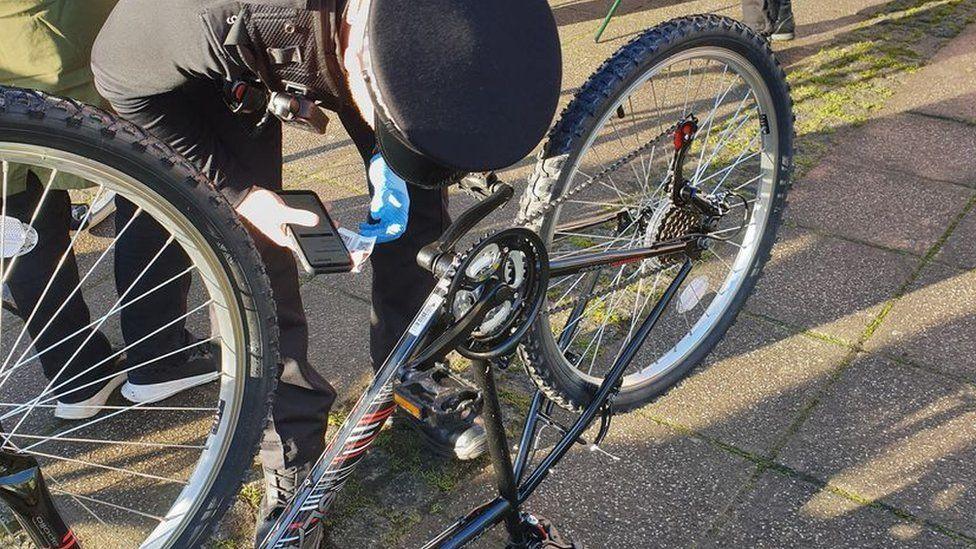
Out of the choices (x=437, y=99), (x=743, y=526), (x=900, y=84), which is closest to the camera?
(x=437, y=99)

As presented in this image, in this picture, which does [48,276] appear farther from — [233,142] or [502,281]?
[502,281]

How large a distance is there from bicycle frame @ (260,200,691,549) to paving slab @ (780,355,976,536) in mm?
653

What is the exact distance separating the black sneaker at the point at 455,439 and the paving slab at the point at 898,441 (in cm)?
82

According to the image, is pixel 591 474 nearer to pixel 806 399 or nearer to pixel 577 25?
pixel 806 399

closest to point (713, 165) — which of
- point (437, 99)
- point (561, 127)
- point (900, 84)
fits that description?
point (900, 84)

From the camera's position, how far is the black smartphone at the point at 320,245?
163 centimetres

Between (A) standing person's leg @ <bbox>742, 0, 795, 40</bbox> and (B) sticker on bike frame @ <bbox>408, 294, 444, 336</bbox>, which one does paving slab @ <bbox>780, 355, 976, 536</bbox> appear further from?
(A) standing person's leg @ <bbox>742, 0, 795, 40</bbox>

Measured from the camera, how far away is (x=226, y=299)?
1.64 m

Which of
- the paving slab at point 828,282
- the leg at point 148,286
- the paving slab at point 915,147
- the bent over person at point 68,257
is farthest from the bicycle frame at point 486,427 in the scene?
the paving slab at point 915,147

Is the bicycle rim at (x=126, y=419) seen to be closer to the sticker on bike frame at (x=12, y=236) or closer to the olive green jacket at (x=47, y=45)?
the sticker on bike frame at (x=12, y=236)

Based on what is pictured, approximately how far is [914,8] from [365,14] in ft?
16.3

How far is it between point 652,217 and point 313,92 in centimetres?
99

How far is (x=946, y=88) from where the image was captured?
4.52 meters

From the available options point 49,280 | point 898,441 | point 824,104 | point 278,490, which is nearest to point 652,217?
point 898,441
